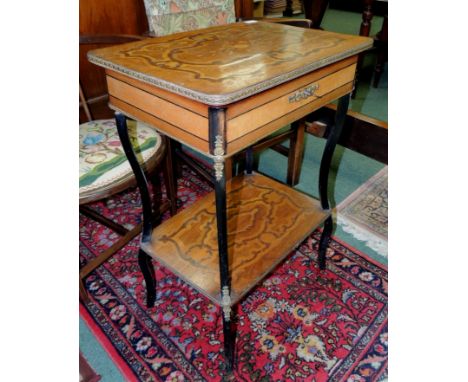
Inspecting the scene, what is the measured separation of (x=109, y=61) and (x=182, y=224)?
62cm

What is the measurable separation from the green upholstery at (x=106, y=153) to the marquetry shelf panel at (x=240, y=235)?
0.80ft

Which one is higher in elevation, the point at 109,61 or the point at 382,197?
the point at 109,61

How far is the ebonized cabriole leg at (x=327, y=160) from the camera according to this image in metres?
1.19

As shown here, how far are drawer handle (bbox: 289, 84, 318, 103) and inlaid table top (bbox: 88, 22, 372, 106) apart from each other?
2.3 inches

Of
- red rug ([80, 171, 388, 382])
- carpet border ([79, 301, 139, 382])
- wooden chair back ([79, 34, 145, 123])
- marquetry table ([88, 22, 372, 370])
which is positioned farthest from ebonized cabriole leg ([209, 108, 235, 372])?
wooden chair back ([79, 34, 145, 123])

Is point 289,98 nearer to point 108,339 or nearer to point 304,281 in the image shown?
point 304,281

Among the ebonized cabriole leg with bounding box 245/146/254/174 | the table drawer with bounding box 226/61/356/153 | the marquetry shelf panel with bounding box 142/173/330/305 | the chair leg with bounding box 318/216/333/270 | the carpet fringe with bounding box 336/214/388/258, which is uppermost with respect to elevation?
the table drawer with bounding box 226/61/356/153

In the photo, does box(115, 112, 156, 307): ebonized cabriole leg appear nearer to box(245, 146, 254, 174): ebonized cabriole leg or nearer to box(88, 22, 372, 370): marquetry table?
box(88, 22, 372, 370): marquetry table

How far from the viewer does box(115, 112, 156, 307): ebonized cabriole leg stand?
1.08 meters

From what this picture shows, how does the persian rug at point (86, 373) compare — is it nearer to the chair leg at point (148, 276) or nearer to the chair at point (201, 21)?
the chair leg at point (148, 276)

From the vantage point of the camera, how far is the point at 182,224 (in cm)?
133

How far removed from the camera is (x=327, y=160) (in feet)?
4.31

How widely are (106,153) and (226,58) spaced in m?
0.63

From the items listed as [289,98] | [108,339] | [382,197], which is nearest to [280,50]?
[289,98]
